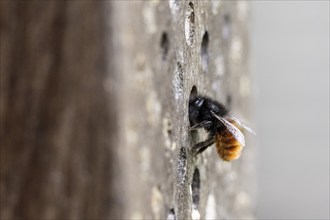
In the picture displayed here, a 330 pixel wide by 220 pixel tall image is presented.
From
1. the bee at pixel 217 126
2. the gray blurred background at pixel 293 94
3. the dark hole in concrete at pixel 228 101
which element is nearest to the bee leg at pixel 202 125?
the bee at pixel 217 126

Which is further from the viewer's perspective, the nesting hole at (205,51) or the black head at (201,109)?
the nesting hole at (205,51)

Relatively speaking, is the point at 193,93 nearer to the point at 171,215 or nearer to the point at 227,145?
the point at 227,145

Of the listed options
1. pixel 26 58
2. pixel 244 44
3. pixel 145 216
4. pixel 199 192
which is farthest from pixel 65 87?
pixel 244 44

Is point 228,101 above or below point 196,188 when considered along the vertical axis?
above

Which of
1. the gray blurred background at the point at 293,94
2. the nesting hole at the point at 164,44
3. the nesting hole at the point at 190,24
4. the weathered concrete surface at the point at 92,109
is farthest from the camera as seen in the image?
the gray blurred background at the point at 293,94

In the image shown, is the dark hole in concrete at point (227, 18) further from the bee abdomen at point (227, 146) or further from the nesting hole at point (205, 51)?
the bee abdomen at point (227, 146)

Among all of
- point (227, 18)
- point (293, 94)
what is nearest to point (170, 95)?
point (227, 18)

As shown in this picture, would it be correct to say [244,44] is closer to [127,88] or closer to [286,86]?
[127,88]
